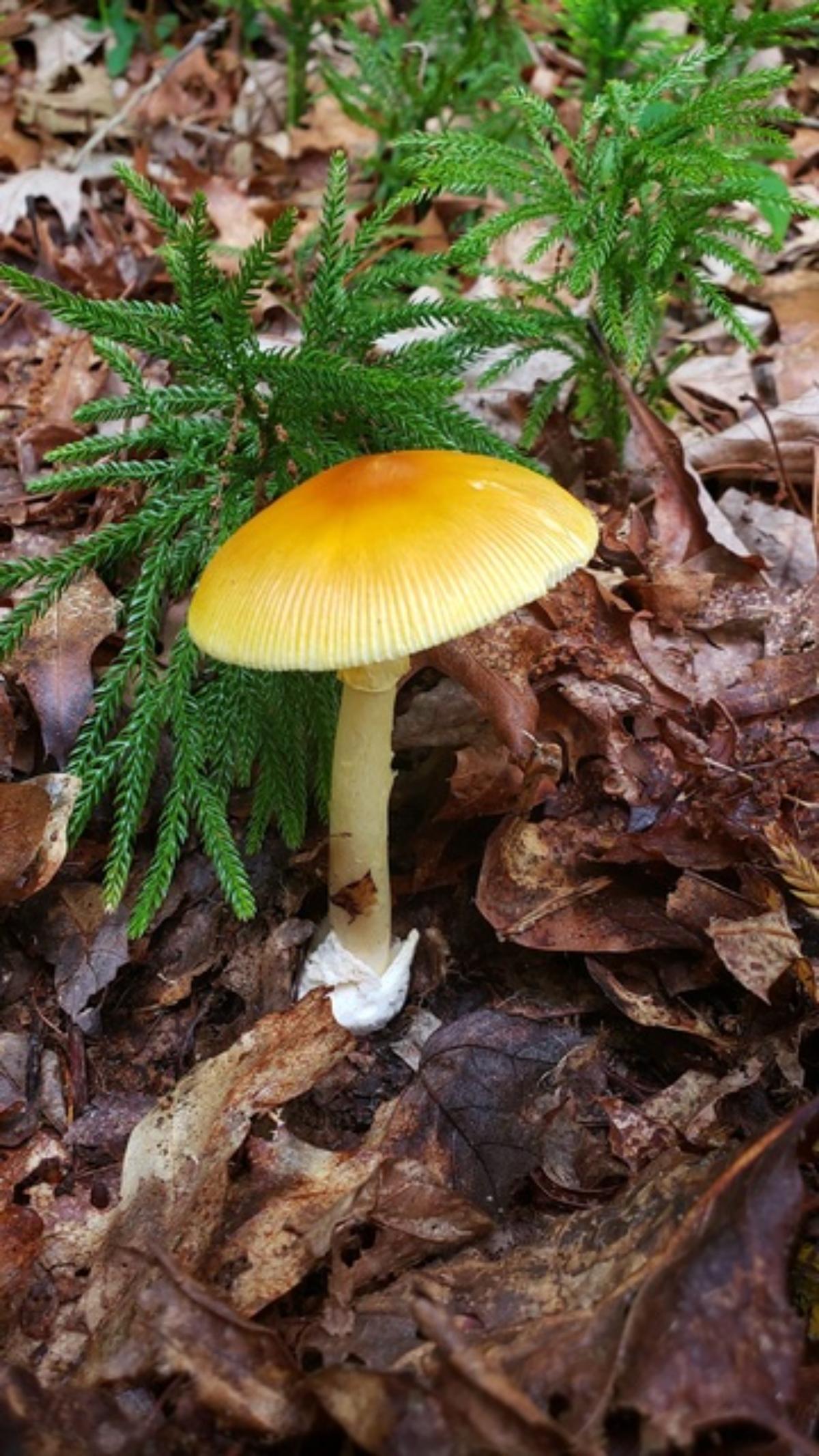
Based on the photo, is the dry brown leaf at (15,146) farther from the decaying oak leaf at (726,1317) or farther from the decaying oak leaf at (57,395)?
the decaying oak leaf at (726,1317)

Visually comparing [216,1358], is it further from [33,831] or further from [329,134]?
[329,134]

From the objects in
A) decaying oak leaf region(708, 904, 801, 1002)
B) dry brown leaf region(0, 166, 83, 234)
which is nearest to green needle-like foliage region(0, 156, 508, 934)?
decaying oak leaf region(708, 904, 801, 1002)

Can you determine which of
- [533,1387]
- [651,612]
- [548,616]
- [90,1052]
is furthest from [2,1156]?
[651,612]

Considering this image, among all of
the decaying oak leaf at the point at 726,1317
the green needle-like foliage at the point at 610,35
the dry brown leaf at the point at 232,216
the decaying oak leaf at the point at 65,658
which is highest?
the green needle-like foliage at the point at 610,35

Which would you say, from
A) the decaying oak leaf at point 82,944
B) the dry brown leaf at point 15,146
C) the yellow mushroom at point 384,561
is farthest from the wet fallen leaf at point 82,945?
the dry brown leaf at point 15,146

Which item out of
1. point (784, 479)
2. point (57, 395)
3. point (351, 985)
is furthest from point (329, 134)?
point (351, 985)
